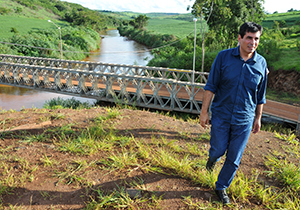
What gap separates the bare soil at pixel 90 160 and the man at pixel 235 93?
0.72 metres

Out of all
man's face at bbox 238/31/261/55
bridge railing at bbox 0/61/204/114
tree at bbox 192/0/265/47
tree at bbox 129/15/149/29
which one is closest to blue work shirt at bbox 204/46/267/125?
man's face at bbox 238/31/261/55

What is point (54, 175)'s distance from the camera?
375 centimetres

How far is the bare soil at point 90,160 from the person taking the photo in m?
3.28

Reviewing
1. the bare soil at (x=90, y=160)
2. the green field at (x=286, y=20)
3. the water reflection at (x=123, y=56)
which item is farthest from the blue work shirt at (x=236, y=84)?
the green field at (x=286, y=20)

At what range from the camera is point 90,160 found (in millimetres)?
4176

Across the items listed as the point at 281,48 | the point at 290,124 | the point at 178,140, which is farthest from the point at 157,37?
the point at 178,140

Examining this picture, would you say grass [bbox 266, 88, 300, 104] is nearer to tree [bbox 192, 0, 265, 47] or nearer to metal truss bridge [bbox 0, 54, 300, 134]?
metal truss bridge [bbox 0, 54, 300, 134]

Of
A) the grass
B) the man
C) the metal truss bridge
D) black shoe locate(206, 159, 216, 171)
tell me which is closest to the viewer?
the man

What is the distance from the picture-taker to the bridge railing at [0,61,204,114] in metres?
14.3

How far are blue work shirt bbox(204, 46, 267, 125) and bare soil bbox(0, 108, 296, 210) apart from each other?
1.24m

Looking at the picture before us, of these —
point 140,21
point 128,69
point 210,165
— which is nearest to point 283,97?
point 128,69

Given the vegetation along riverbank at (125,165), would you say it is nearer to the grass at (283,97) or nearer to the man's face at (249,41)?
the man's face at (249,41)

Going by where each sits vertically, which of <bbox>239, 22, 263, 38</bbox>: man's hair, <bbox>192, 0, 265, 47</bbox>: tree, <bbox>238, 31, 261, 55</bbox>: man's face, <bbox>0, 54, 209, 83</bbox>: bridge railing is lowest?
<bbox>0, 54, 209, 83</bbox>: bridge railing

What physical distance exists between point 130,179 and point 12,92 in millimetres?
27267
